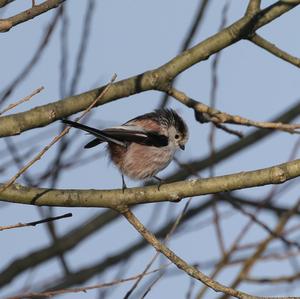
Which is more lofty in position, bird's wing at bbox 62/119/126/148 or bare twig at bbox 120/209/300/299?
bird's wing at bbox 62/119/126/148

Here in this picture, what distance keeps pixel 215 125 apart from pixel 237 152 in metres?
2.08

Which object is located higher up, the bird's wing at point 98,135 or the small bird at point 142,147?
the small bird at point 142,147

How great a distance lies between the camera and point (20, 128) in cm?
425

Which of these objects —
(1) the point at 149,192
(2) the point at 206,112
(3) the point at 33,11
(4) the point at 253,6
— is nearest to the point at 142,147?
(2) the point at 206,112

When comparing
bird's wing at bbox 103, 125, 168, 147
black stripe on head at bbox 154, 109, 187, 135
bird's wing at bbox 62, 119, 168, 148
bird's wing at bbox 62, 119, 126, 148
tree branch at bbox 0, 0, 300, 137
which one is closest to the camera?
tree branch at bbox 0, 0, 300, 137

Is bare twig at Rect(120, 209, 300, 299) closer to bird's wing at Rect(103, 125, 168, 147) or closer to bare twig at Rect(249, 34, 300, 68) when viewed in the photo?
bare twig at Rect(249, 34, 300, 68)

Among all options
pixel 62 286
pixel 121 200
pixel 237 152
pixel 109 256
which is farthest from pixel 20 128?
pixel 237 152

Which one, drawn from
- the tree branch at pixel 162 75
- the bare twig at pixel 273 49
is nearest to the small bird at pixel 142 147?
the tree branch at pixel 162 75

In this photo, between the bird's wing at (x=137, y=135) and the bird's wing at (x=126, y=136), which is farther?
the bird's wing at (x=137, y=135)

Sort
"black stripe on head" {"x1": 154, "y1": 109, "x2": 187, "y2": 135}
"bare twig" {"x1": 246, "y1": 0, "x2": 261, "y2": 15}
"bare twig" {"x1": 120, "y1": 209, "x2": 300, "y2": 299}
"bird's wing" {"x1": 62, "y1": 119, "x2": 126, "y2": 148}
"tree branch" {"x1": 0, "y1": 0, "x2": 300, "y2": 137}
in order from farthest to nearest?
"black stripe on head" {"x1": 154, "y1": 109, "x2": 187, "y2": 135} → "bird's wing" {"x1": 62, "y1": 119, "x2": 126, "y2": 148} → "bare twig" {"x1": 246, "y1": 0, "x2": 261, "y2": 15} → "tree branch" {"x1": 0, "y1": 0, "x2": 300, "y2": 137} → "bare twig" {"x1": 120, "y1": 209, "x2": 300, "y2": 299}

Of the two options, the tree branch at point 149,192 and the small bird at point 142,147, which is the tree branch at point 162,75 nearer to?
the tree branch at point 149,192

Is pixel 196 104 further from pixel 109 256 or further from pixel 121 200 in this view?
pixel 109 256

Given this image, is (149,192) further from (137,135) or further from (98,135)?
(137,135)

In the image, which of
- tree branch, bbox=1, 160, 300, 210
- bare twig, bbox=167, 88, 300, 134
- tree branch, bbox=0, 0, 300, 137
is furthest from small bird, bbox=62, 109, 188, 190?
tree branch, bbox=1, 160, 300, 210
